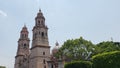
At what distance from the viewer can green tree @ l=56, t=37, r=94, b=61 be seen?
65062 millimetres

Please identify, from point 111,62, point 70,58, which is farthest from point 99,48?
point 111,62

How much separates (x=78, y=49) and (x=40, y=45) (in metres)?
18.6

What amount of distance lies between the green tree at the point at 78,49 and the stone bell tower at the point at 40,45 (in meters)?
14.7

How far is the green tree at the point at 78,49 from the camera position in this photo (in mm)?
65062

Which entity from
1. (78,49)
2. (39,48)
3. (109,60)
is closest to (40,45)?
(39,48)

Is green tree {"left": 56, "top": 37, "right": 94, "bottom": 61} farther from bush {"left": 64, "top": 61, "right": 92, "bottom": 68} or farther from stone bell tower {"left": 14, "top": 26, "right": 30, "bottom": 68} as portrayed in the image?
stone bell tower {"left": 14, "top": 26, "right": 30, "bottom": 68}

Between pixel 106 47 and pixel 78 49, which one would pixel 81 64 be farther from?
pixel 106 47

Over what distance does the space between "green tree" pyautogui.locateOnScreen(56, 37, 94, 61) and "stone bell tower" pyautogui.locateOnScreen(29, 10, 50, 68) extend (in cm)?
1475

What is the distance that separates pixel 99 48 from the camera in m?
67.6

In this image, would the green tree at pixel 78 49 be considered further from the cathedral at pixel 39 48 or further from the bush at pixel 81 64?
the bush at pixel 81 64

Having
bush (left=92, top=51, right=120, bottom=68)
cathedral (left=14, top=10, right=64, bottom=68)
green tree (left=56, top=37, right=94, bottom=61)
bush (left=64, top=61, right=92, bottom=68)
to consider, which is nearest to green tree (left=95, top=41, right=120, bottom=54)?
green tree (left=56, top=37, right=94, bottom=61)

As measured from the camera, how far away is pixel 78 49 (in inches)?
2571

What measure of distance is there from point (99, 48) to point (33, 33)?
84.3 ft

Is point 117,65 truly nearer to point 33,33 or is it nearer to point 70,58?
point 70,58
